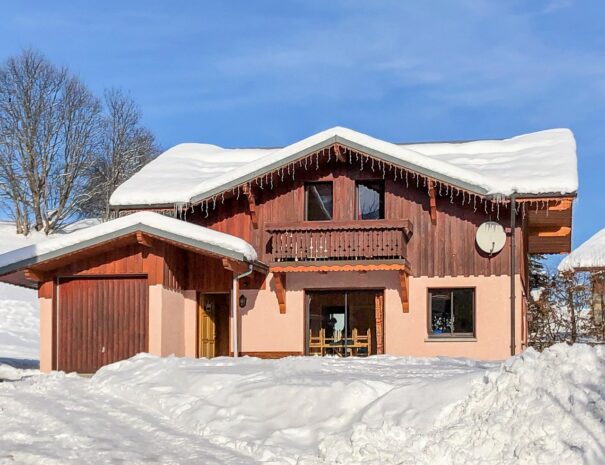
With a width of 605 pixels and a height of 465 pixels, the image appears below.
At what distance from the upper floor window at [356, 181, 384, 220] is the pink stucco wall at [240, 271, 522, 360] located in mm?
1467

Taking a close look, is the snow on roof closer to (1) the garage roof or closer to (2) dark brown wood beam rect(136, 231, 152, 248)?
(1) the garage roof

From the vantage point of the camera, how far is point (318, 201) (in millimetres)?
23141

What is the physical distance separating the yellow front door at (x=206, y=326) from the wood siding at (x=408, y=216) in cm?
170

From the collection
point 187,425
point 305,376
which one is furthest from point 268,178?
point 187,425

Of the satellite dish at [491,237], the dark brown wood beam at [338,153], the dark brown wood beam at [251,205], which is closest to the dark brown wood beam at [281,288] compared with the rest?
the dark brown wood beam at [251,205]

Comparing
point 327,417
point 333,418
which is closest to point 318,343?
point 327,417

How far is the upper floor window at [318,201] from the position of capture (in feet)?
75.6

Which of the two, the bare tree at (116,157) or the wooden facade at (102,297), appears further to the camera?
the bare tree at (116,157)

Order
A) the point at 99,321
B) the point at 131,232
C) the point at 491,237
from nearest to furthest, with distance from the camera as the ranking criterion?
the point at 131,232 → the point at 99,321 → the point at 491,237

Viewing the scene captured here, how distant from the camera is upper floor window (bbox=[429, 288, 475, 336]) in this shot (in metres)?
21.9

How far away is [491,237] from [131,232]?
772 cm

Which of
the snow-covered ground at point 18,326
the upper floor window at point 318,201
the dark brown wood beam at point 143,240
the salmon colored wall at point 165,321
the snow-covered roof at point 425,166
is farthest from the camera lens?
the snow-covered ground at point 18,326

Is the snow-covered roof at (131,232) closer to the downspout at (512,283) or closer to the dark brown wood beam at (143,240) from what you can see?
the dark brown wood beam at (143,240)

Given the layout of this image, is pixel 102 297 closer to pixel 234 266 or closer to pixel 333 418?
pixel 234 266
